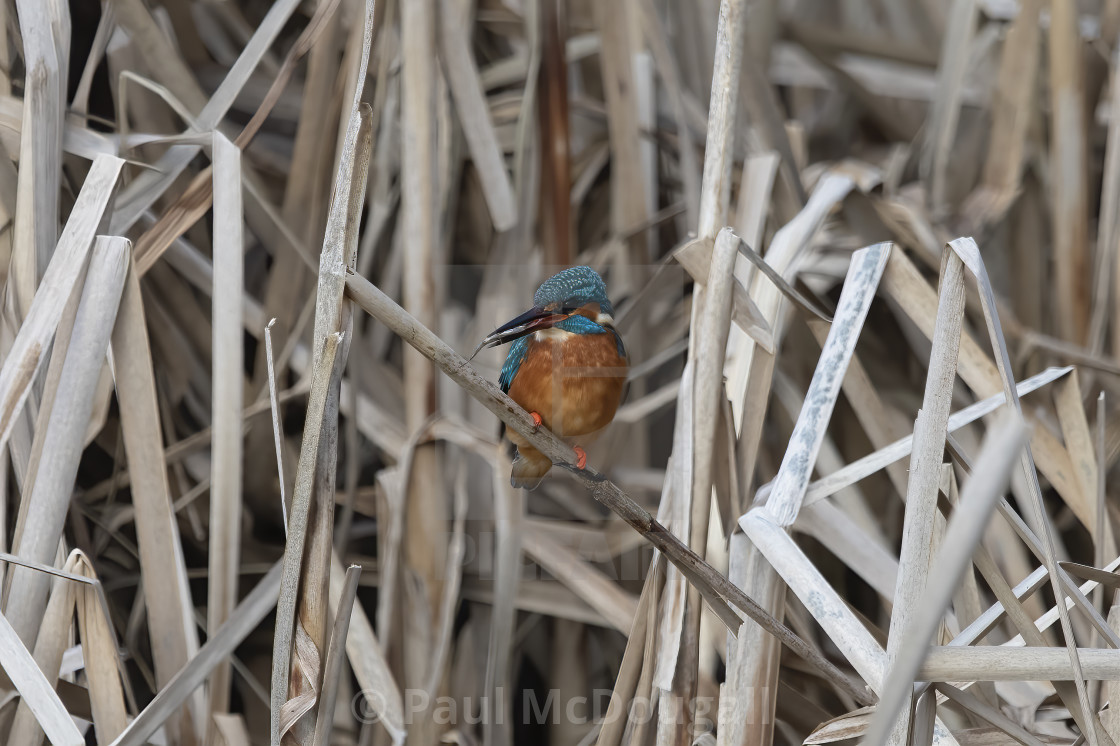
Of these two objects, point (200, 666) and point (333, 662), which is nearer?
point (333, 662)

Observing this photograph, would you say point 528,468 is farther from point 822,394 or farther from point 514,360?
point 822,394

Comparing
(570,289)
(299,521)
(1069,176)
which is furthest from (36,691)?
(1069,176)

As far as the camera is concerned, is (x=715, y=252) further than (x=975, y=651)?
Yes

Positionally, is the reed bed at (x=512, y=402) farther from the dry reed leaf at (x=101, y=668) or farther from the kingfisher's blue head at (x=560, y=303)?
the kingfisher's blue head at (x=560, y=303)

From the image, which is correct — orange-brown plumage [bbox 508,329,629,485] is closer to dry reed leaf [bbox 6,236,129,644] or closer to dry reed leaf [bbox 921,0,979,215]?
dry reed leaf [bbox 6,236,129,644]

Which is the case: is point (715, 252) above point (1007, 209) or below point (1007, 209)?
below

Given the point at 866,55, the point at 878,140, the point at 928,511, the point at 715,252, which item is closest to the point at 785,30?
the point at 866,55

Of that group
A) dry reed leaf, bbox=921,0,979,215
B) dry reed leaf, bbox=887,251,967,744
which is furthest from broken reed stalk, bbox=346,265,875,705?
dry reed leaf, bbox=921,0,979,215

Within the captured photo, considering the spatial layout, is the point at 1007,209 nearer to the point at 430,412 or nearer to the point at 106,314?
the point at 430,412
